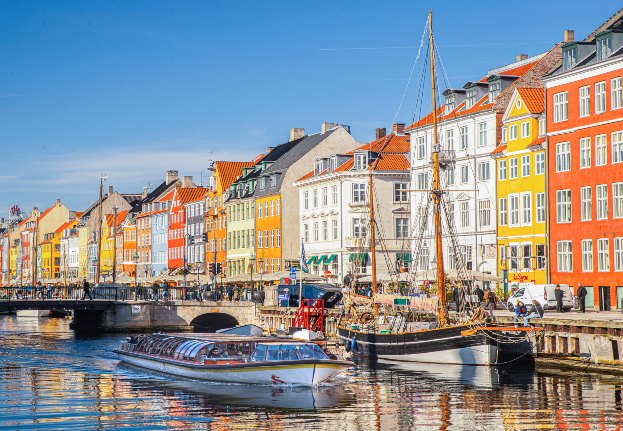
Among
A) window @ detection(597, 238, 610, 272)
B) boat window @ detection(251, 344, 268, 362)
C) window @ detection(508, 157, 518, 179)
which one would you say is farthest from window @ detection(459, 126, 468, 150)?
boat window @ detection(251, 344, 268, 362)

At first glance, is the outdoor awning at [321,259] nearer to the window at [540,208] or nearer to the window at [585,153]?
the window at [540,208]

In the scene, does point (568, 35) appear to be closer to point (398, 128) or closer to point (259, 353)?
point (398, 128)

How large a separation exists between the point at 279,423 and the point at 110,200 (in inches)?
5916

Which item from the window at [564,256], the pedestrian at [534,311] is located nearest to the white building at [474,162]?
the window at [564,256]

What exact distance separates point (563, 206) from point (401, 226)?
27412 mm

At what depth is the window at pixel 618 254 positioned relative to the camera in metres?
62.9

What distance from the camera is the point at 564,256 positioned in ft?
225

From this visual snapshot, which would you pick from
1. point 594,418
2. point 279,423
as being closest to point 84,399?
point 279,423

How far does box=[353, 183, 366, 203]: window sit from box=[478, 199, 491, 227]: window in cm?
1758

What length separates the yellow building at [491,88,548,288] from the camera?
73.2m

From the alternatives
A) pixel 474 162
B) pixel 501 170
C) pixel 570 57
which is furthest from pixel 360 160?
pixel 570 57

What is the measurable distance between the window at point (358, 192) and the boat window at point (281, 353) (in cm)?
5417

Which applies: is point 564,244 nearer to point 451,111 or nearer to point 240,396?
point 451,111

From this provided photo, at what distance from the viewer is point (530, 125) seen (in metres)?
74.4
